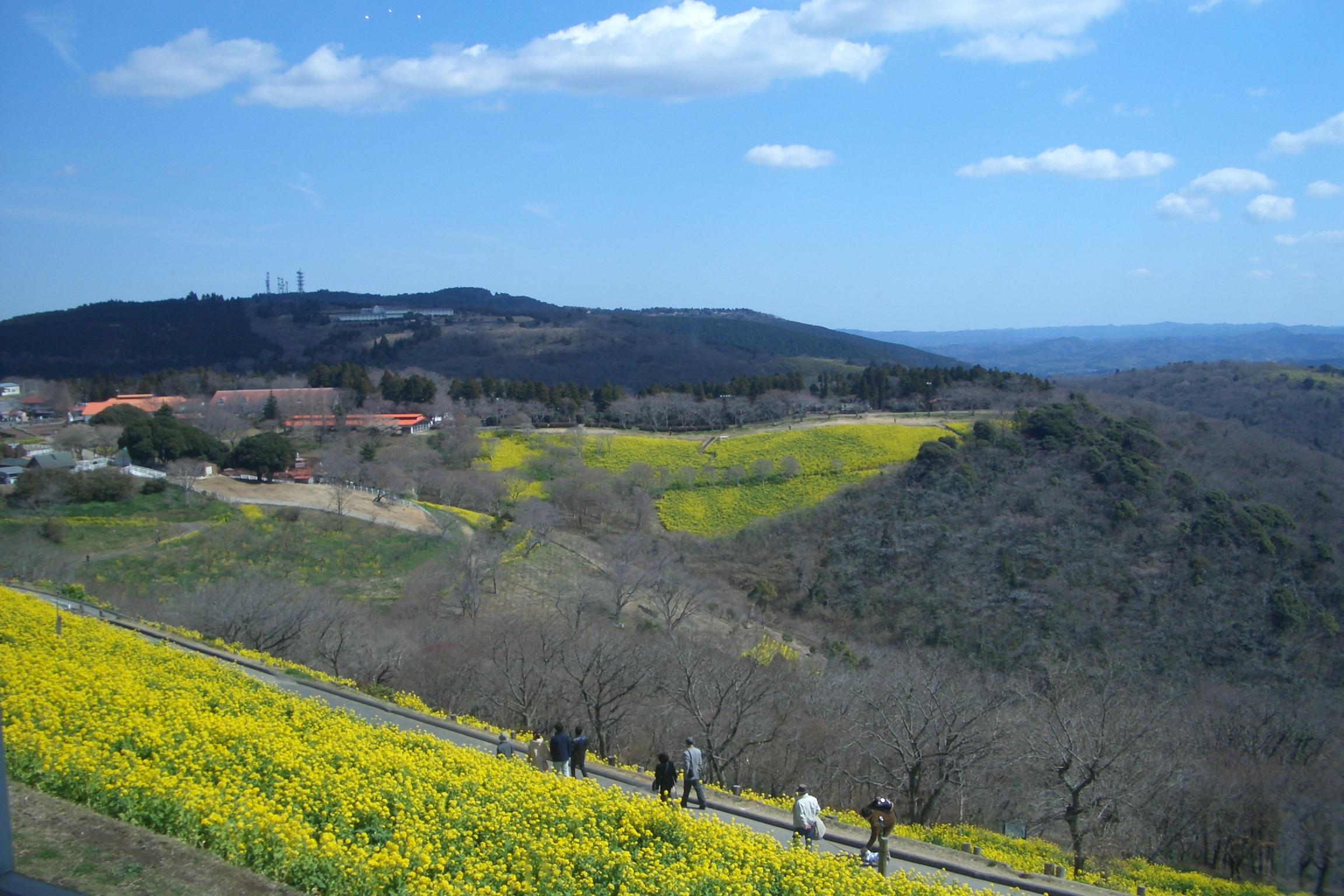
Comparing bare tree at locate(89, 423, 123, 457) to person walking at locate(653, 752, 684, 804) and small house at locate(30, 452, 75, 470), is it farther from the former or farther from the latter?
person walking at locate(653, 752, 684, 804)

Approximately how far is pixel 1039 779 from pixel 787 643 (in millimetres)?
13773

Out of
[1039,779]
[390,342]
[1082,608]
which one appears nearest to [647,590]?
[1082,608]

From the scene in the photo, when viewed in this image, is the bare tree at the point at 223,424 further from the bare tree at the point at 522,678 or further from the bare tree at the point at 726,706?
the bare tree at the point at 726,706

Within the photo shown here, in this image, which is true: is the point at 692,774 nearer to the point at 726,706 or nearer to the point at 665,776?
the point at 665,776

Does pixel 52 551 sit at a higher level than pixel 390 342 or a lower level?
lower

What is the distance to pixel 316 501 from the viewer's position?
37.1 metres

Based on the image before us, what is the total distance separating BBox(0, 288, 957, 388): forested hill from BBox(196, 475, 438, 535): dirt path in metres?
40.7

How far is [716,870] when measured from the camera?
6.03m

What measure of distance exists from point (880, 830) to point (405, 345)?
3826 inches

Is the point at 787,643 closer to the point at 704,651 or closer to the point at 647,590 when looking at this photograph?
the point at 647,590

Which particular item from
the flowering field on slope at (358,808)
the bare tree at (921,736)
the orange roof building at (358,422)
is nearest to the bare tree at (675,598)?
the bare tree at (921,736)

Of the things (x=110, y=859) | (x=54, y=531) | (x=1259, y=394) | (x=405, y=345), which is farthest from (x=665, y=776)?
(x=405, y=345)

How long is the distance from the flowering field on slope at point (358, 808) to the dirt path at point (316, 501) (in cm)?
2753

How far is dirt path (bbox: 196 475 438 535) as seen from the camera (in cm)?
3575
